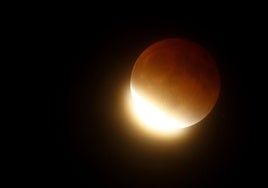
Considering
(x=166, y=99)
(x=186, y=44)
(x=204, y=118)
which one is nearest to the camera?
(x=166, y=99)

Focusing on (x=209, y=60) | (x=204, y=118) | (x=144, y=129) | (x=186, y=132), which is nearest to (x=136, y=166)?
(x=144, y=129)

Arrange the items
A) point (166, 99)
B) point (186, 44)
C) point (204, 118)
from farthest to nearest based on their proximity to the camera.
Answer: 1. point (204, 118)
2. point (186, 44)
3. point (166, 99)

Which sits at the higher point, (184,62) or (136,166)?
(184,62)

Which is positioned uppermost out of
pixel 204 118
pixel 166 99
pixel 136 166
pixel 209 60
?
pixel 209 60

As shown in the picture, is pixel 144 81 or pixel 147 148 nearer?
pixel 144 81

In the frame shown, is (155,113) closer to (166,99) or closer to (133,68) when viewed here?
(166,99)

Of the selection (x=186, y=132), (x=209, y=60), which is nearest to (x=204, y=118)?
(x=186, y=132)

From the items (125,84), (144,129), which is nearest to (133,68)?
(125,84)

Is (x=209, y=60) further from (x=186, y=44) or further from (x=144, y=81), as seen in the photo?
(x=144, y=81)

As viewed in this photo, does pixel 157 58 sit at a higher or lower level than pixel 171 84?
higher

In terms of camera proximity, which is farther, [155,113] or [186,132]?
[186,132]
